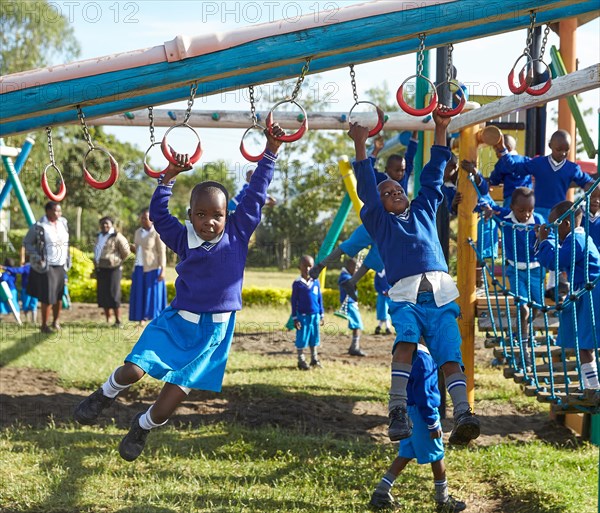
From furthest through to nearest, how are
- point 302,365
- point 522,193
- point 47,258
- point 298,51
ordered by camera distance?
point 47,258 → point 302,365 → point 522,193 → point 298,51

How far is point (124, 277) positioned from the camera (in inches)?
846

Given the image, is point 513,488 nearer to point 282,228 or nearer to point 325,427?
point 325,427

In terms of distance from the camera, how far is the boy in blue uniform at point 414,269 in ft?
12.7

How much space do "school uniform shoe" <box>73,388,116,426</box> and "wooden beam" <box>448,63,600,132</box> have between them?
328 cm

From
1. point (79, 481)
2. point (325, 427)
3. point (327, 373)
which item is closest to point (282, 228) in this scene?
point (327, 373)

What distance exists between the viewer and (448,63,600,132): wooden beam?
4609 millimetres

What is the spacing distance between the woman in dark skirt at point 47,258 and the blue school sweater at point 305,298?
3.70 m

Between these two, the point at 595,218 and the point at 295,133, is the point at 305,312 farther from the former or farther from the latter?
the point at 295,133

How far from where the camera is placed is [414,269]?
4.01 meters

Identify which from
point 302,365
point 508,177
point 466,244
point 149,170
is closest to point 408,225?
point 149,170

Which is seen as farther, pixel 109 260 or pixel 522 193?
pixel 109 260

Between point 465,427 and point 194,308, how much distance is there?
1465 mm

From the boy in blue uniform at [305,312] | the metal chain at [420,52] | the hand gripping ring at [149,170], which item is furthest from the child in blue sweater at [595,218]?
the boy in blue uniform at [305,312]

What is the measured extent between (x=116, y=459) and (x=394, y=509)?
6.70ft
